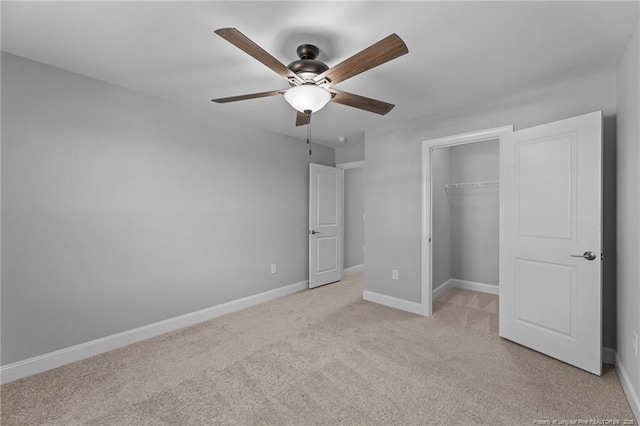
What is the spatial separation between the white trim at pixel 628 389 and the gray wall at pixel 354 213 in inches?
159

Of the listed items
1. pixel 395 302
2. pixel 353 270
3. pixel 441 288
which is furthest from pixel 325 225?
pixel 441 288

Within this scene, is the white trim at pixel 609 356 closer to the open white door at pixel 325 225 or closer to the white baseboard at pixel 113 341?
the open white door at pixel 325 225

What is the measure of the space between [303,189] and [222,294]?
6.54 ft

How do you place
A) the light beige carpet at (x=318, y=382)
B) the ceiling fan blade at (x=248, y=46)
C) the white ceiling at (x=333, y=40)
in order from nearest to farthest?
the ceiling fan blade at (x=248, y=46), the white ceiling at (x=333, y=40), the light beige carpet at (x=318, y=382)

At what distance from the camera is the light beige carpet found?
1823 mm

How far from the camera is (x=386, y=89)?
276cm

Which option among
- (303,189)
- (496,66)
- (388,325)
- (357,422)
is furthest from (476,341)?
(303,189)

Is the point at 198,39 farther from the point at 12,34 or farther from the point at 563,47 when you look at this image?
the point at 563,47

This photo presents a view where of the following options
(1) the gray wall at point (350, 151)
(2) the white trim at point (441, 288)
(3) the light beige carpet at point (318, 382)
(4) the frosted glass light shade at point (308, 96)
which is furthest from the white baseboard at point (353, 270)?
(4) the frosted glass light shade at point (308, 96)

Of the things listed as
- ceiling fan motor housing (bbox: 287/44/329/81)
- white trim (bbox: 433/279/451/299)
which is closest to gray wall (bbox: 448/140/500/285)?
white trim (bbox: 433/279/451/299)

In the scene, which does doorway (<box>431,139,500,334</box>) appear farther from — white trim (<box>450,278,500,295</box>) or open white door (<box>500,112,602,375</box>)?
open white door (<box>500,112,602,375</box>)

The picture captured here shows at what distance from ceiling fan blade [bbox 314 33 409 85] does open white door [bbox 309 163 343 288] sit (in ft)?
8.99

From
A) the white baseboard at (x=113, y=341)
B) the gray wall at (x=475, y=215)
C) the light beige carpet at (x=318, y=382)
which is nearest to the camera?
the light beige carpet at (x=318, y=382)

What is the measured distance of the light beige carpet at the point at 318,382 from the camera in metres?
1.82
